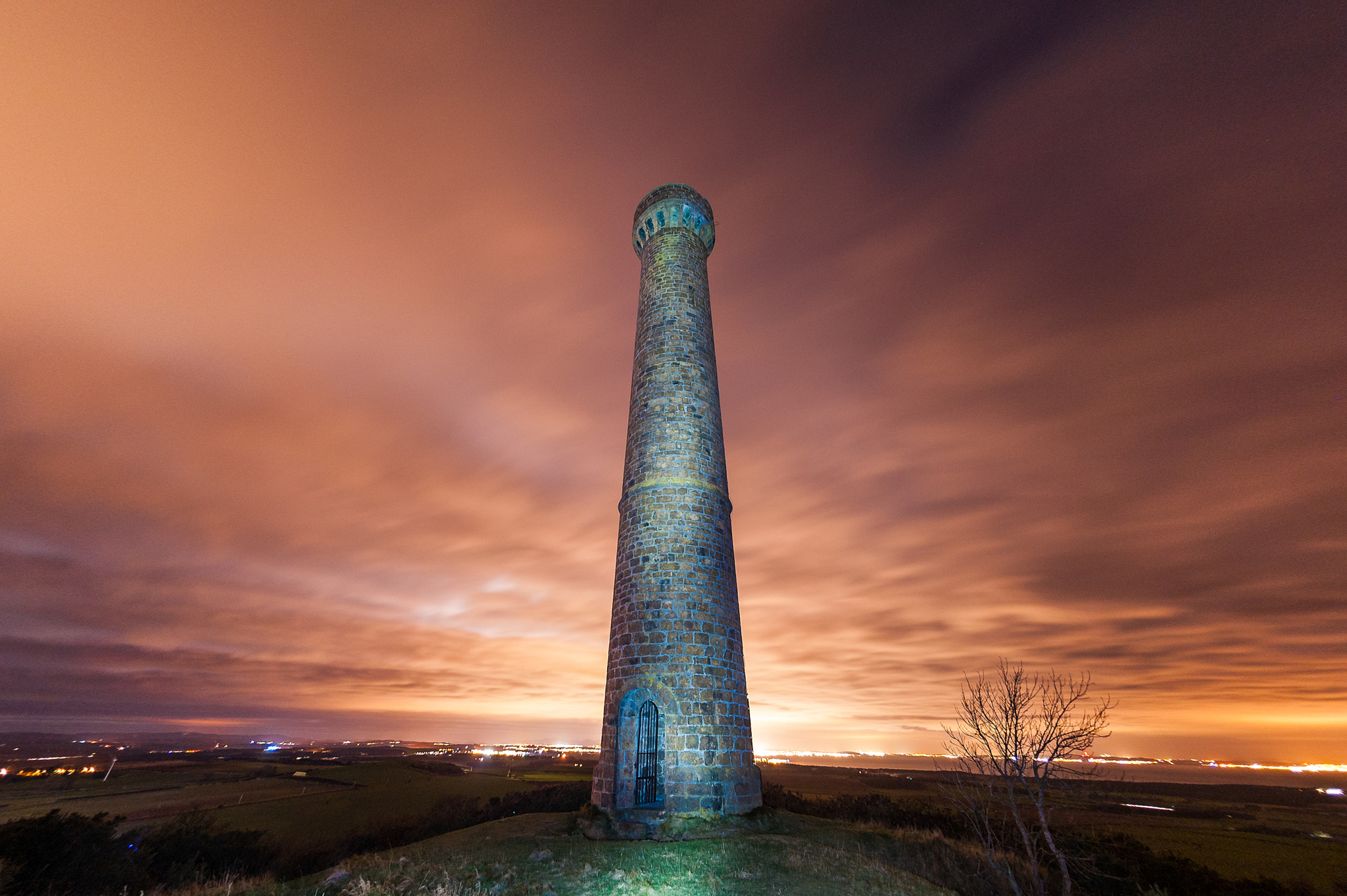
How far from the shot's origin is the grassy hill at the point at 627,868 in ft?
33.8

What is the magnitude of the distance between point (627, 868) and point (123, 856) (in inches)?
742

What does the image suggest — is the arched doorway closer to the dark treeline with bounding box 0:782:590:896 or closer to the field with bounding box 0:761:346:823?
the dark treeline with bounding box 0:782:590:896

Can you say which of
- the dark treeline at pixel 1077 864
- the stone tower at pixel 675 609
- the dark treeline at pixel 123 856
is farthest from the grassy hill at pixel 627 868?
the dark treeline at pixel 123 856

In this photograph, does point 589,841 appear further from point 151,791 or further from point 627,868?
point 151,791

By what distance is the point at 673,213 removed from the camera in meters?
22.5

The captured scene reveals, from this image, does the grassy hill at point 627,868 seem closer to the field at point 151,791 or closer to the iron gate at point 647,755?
the iron gate at point 647,755

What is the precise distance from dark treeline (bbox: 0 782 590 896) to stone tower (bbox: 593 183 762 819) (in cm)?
923

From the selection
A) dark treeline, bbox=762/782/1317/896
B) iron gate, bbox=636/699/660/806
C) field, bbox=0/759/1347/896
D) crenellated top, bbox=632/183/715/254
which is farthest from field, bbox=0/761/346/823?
crenellated top, bbox=632/183/715/254

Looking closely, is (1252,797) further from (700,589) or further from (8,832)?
(8,832)

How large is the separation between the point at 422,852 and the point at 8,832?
42.7ft

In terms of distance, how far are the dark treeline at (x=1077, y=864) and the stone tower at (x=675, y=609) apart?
15.8 ft

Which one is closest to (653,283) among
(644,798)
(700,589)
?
(700,589)

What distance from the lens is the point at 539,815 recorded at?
17781 millimetres

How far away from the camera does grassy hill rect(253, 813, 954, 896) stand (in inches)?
406
